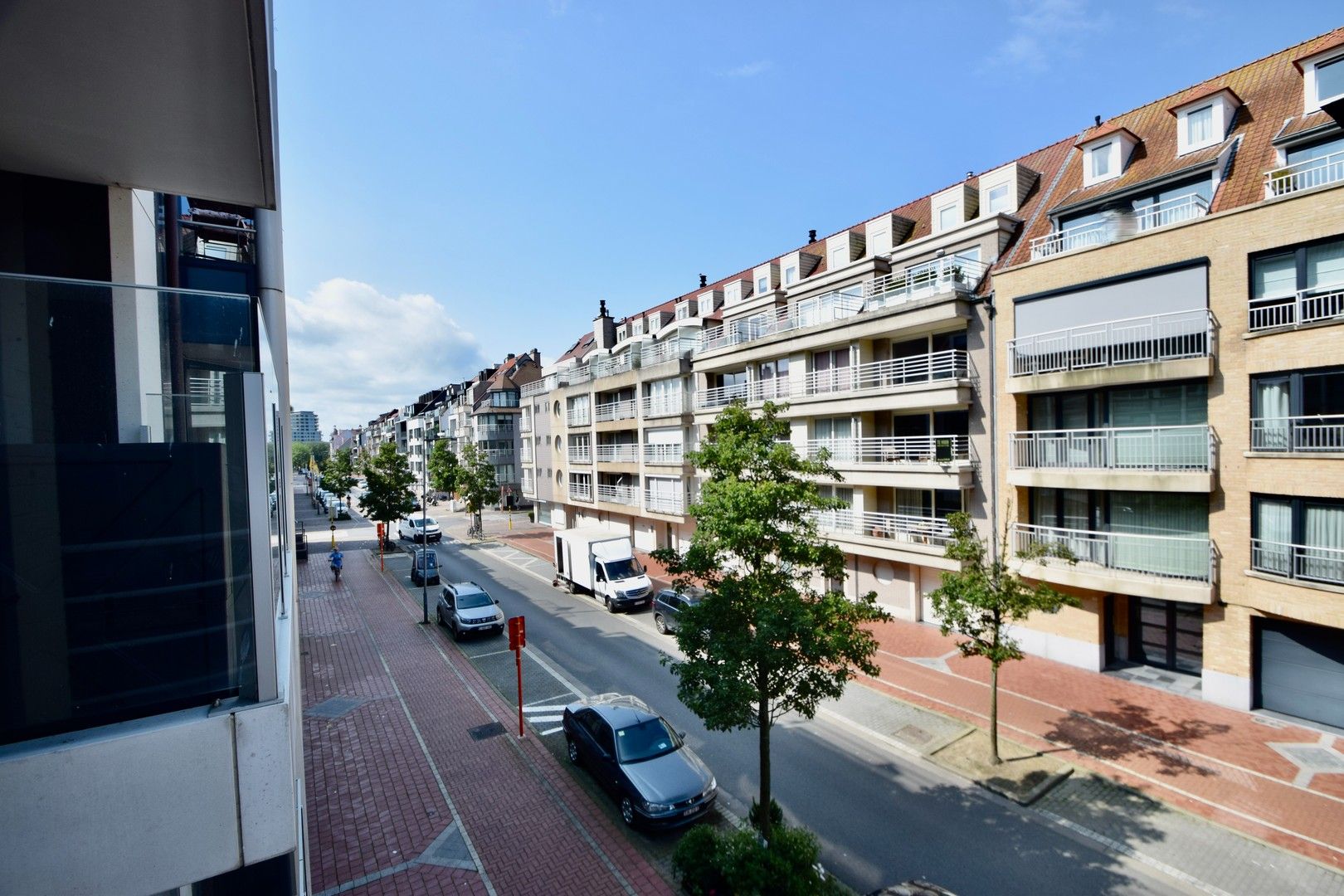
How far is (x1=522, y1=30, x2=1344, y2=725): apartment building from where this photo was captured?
1291 cm

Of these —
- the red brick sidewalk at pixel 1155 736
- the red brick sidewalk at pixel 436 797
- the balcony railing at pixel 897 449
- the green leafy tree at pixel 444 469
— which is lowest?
the red brick sidewalk at pixel 1155 736

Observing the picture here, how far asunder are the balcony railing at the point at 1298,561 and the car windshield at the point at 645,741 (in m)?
13.4

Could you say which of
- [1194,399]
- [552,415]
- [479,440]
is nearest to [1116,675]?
[1194,399]

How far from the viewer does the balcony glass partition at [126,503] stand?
2379 mm

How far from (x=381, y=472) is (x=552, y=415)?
1247 cm

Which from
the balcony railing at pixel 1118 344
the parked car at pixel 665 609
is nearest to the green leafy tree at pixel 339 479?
the parked car at pixel 665 609

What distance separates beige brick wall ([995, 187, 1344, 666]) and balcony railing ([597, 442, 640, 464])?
23384 mm

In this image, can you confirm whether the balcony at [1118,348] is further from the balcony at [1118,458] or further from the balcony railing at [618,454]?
the balcony railing at [618,454]

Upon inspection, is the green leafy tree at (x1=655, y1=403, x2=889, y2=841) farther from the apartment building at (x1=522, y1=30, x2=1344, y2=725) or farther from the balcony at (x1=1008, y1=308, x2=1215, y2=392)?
the balcony at (x1=1008, y1=308, x2=1215, y2=392)

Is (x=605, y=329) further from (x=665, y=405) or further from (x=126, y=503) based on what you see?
(x=126, y=503)

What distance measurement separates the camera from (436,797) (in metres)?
11.1

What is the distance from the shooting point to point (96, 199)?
4.27 metres

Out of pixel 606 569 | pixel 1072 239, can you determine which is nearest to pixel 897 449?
pixel 1072 239

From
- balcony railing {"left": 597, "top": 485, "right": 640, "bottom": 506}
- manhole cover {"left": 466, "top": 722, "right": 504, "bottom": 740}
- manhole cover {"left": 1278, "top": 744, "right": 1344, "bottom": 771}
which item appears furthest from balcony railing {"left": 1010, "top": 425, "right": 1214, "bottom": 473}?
balcony railing {"left": 597, "top": 485, "right": 640, "bottom": 506}
